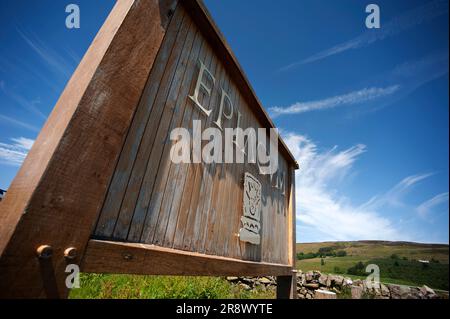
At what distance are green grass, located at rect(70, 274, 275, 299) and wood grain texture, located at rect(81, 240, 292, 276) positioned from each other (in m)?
5.12

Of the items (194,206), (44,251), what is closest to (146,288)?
(194,206)

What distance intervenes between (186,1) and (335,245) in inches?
2718

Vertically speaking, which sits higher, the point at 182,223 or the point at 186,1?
the point at 186,1

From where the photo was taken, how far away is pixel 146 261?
1.50m

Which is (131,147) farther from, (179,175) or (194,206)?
(194,206)

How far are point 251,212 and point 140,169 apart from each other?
2072mm

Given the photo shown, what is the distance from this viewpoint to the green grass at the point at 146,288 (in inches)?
238

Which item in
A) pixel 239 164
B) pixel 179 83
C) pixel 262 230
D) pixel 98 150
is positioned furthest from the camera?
pixel 262 230

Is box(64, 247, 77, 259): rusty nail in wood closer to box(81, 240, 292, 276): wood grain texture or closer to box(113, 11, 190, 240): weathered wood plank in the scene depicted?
box(81, 240, 292, 276): wood grain texture

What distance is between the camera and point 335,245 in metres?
60.4

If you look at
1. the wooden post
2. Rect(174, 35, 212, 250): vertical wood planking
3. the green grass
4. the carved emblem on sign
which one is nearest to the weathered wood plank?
Rect(174, 35, 212, 250): vertical wood planking
